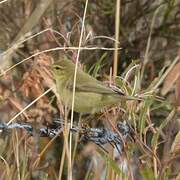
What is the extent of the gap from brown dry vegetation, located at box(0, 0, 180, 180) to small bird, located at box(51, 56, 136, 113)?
47 mm

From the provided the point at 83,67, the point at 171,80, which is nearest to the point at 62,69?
the point at 83,67

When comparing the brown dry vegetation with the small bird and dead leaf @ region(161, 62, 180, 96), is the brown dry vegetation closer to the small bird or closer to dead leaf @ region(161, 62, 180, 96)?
the small bird

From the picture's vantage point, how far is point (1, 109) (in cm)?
225

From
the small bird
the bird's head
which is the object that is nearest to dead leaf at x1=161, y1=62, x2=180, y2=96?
the small bird

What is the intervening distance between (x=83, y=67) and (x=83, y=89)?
11 cm

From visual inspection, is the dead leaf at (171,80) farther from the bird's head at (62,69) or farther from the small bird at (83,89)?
the bird's head at (62,69)

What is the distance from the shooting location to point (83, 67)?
2506 millimetres

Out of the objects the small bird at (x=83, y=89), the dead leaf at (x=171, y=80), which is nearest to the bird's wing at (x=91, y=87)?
Result: the small bird at (x=83, y=89)

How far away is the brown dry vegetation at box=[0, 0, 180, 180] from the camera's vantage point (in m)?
2.04

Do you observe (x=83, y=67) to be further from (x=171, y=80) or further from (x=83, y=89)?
(x=171, y=80)

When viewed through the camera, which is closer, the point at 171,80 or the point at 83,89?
the point at 171,80

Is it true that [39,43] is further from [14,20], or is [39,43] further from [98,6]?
[98,6]

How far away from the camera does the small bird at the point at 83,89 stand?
2348 millimetres

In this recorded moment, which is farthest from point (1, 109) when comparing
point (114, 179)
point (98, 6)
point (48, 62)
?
point (98, 6)
